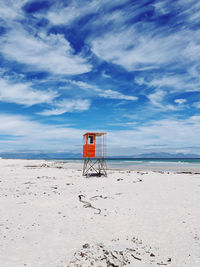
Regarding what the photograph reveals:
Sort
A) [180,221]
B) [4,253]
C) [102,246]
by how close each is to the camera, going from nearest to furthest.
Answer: [4,253]
[102,246]
[180,221]

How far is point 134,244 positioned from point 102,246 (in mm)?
1040

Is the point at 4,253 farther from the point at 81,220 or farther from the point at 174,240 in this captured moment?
the point at 174,240

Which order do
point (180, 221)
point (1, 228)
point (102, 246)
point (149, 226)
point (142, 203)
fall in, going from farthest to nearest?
point (142, 203) < point (180, 221) < point (149, 226) < point (1, 228) < point (102, 246)

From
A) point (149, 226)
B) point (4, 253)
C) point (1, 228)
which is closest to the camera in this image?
→ point (4, 253)

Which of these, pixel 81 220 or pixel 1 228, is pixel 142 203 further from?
pixel 1 228

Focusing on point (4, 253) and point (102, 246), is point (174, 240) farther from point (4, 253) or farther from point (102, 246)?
point (4, 253)

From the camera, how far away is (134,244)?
6.25 m

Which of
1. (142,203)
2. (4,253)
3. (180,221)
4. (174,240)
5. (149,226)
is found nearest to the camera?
(4,253)

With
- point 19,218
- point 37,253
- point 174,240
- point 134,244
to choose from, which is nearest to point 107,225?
point 134,244

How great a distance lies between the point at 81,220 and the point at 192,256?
4.23m

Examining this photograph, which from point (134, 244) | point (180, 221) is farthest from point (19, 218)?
point (180, 221)

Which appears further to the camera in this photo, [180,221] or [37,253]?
[180,221]

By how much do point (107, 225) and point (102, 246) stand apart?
185 centimetres

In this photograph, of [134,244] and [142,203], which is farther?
[142,203]
